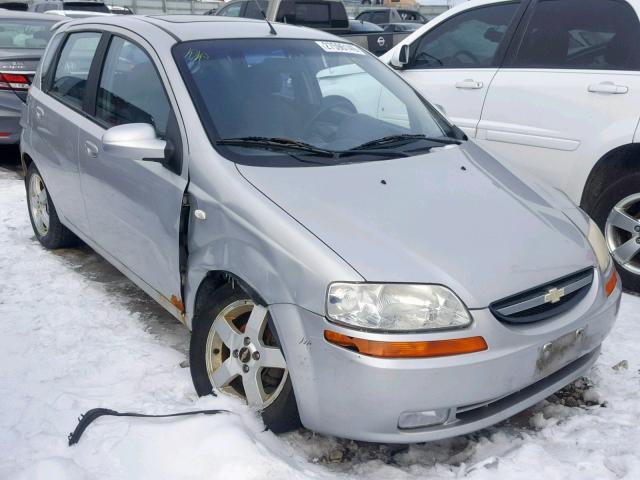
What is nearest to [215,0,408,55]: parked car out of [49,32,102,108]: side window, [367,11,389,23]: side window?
[49,32,102,108]: side window

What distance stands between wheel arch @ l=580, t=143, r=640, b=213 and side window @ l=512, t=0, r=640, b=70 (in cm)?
50

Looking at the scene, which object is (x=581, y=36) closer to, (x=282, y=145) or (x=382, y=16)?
(x=282, y=145)

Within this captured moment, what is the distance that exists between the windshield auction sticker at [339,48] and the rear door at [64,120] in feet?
4.41

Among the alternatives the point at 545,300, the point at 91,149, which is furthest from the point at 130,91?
the point at 545,300

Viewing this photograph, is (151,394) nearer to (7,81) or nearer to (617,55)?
(617,55)

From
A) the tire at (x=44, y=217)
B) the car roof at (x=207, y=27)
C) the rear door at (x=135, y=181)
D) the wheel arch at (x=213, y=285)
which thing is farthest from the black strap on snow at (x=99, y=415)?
the tire at (x=44, y=217)

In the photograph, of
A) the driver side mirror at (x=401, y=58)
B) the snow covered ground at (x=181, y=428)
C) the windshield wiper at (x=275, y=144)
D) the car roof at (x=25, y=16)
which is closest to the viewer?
the snow covered ground at (x=181, y=428)

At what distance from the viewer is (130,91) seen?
382 centimetres

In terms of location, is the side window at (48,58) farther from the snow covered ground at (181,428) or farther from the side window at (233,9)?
the side window at (233,9)

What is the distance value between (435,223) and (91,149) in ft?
6.90

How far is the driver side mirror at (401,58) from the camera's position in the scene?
5562mm

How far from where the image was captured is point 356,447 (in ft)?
9.58

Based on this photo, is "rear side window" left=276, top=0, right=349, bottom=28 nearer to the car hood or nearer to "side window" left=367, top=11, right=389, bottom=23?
the car hood

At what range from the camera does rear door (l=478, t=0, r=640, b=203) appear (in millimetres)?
4383
